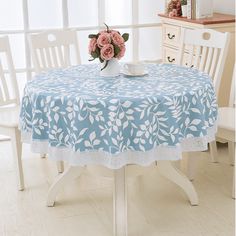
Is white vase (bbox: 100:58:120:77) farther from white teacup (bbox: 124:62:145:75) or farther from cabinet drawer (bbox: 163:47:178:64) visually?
cabinet drawer (bbox: 163:47:178:64)

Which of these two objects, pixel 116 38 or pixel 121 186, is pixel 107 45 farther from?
pixel 121 186

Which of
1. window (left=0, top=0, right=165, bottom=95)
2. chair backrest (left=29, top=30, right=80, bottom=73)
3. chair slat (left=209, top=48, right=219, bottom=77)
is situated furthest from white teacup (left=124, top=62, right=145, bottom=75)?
window (left=0, top=0, right=165, bottom=95)

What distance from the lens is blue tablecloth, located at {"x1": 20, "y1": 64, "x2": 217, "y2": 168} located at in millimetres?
2250

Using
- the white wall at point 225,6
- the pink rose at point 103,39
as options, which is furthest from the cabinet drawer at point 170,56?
the pink rose at point 103,39

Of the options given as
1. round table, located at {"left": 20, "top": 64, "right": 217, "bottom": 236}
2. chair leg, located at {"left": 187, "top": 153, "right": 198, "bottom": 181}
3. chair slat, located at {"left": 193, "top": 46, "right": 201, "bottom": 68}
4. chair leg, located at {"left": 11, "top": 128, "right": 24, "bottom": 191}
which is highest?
chair slat, located at {"left": 193, "top": 46, "right": 201, "bottom": 68}

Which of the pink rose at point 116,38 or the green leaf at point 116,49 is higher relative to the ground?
the pink rose at point 116,38

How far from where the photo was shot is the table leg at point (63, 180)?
109 inches

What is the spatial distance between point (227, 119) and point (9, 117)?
55.1 inches

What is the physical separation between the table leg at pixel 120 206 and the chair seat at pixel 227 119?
77 cm

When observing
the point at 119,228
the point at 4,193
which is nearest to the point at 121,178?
the point at 119,228

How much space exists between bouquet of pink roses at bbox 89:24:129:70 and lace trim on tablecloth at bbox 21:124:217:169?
0.60 meters

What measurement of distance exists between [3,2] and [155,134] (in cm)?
210

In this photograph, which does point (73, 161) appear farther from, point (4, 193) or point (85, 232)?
point (4, 193)

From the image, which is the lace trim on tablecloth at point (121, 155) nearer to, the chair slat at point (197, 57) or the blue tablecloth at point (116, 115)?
the blue tablecloth at point (116, 115)
